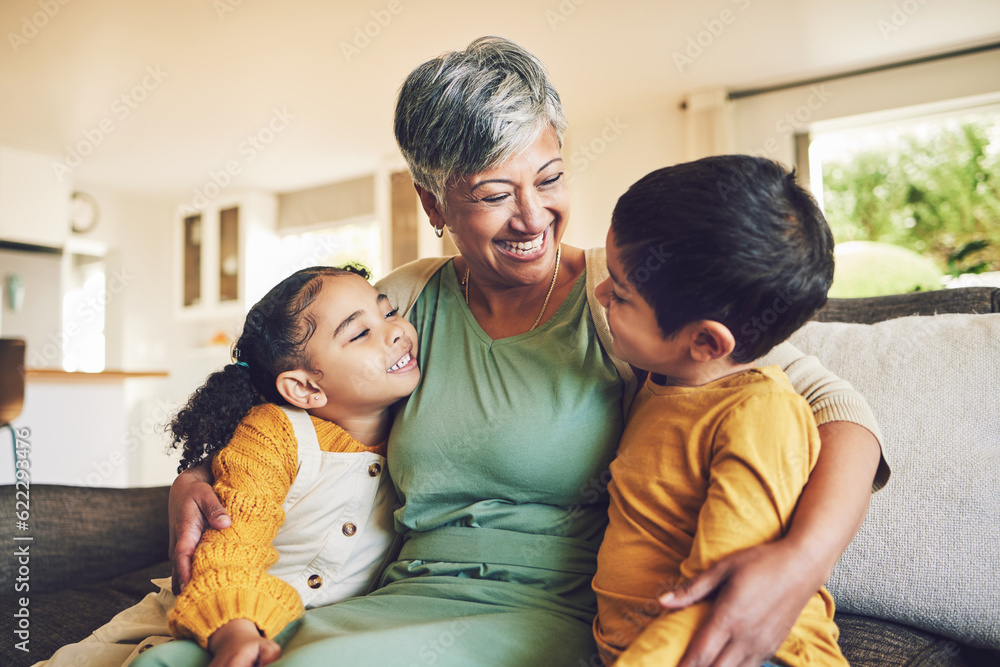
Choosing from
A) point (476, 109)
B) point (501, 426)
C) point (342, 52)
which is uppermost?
point (342, 52)

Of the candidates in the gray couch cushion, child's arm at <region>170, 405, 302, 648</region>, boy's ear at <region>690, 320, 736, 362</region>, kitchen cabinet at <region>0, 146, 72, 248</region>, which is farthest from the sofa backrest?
kitchen cabinet at <region>0, 146, 72, 248</region>

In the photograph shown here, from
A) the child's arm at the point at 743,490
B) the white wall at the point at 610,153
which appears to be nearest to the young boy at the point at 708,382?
the child's arm at the point at 743,490

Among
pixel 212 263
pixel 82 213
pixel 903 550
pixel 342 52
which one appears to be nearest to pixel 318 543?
pixel 903 550

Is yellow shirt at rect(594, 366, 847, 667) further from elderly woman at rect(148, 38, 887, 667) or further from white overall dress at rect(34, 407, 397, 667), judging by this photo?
white overall dress at rect(34, 407, 397, 667)

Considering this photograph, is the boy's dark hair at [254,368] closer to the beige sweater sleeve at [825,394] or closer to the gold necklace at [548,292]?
the gold necklace at [548,292]

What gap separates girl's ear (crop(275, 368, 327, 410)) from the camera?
1.26 m

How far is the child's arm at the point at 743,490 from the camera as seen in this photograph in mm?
772

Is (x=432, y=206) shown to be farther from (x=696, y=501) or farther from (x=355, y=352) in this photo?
(x=696, y=501)

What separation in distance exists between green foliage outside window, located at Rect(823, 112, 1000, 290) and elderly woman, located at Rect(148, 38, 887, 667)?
4579 mm

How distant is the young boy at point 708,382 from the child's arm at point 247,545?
0.46 meters

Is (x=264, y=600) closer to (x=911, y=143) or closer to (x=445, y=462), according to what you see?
(x=445, y=462)

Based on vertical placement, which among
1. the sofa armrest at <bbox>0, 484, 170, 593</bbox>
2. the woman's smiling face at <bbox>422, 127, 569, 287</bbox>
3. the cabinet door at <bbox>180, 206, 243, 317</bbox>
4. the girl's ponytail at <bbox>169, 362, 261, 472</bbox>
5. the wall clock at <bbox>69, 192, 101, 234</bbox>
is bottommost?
the sofa armrest at <bbox>0, 484, 170, 593</bbox>

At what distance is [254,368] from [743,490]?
90 centimetres

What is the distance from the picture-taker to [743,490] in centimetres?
82
